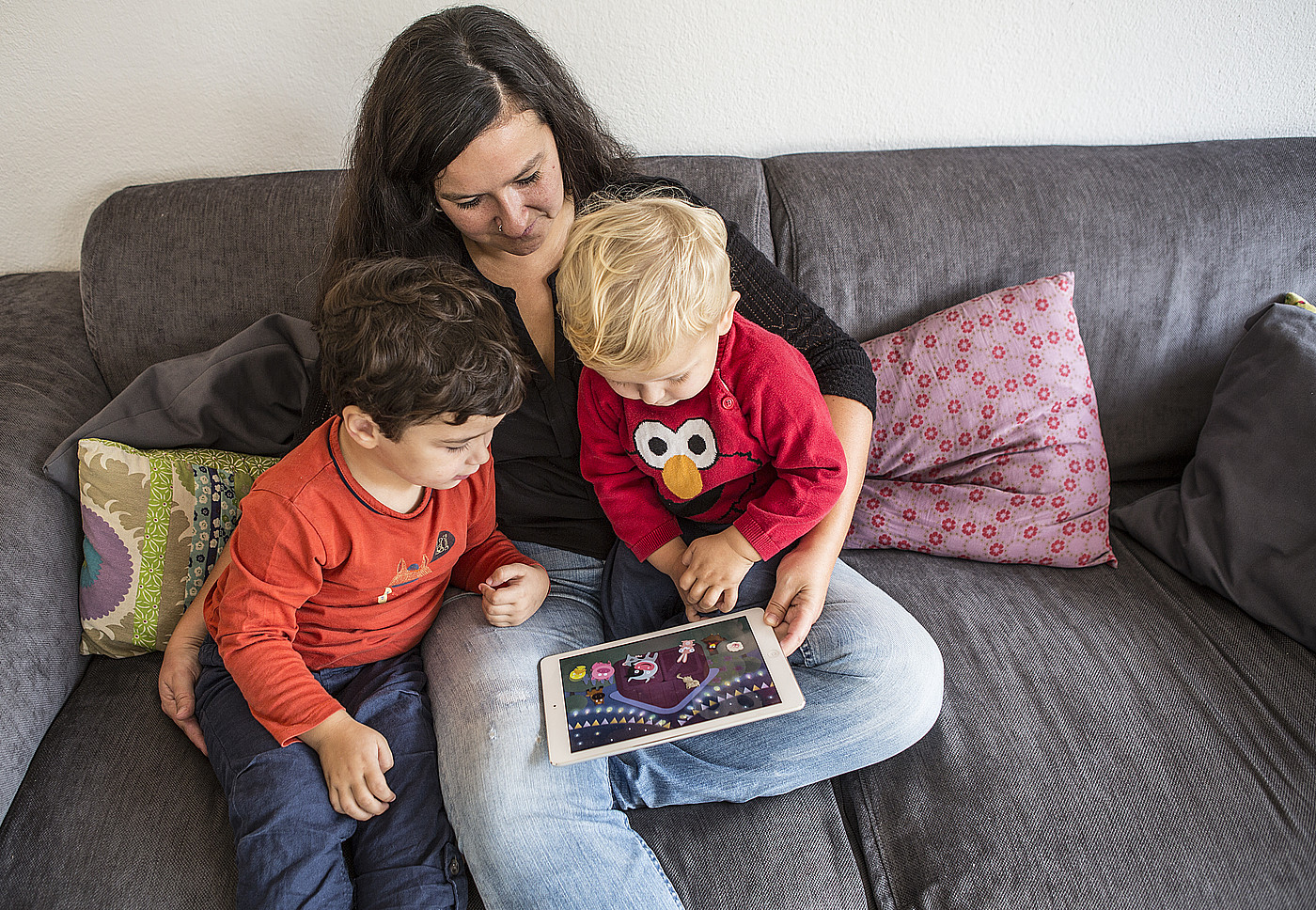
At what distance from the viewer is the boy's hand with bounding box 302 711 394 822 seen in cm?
99

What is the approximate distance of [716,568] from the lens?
43.5 inches

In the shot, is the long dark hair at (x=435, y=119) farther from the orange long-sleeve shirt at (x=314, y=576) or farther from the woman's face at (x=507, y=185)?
the orange long-sleeve shirt at (x=314, y=576)

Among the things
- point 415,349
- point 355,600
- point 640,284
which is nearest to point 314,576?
point 355,600

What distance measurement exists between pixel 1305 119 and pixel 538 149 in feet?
5.58

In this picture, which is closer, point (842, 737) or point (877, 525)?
point (842, 737)

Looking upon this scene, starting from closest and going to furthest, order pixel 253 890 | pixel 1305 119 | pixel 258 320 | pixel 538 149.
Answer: pixel 253 890 < pixel 538 149 < pixel 258 320 < pixel 1305 119

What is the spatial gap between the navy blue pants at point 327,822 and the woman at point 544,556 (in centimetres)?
4

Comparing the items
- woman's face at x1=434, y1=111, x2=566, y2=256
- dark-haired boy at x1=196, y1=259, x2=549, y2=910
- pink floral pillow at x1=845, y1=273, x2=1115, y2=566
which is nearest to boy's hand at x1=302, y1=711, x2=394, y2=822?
dark-haired boy at x1=196, y1=259, x2=549, y2=910

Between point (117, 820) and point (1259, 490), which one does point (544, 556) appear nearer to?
point (117, 820)

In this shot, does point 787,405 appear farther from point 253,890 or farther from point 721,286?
point 253,890

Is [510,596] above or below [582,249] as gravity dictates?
below

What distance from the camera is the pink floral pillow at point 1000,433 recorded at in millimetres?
1383

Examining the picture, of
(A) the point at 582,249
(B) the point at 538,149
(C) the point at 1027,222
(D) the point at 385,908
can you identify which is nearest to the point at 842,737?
(D) the point at 385,908

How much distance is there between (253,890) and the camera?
92cm
